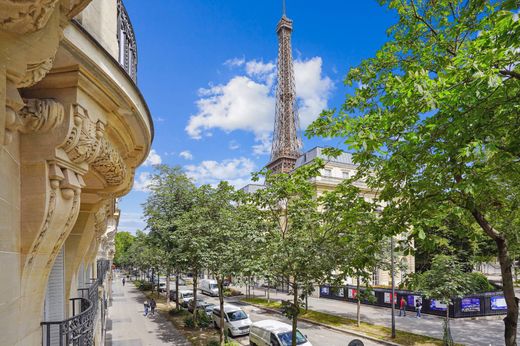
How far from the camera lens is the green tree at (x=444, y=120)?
6.00 metres

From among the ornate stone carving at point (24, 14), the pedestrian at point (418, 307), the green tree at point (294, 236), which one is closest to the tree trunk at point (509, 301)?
→ the green tree at point (294, 236)

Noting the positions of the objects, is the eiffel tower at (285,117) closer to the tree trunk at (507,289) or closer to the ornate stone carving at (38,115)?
the tree trunk at (507,289)

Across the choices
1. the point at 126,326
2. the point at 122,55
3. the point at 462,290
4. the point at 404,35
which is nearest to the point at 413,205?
the point at 404,35

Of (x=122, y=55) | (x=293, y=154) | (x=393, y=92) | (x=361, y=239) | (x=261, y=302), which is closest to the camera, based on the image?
(x=122, y=55)

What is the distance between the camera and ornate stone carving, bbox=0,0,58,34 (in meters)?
1.89

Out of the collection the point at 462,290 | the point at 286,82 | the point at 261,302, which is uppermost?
the point at 286,82

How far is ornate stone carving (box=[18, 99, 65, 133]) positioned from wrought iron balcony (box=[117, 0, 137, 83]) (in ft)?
5.53

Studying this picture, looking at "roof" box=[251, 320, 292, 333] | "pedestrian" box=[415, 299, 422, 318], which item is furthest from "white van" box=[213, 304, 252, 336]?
"pedestrian" box=[415, 299, 422, 318]

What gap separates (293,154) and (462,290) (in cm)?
6611

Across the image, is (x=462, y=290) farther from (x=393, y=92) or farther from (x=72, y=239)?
(x=72, y=239)

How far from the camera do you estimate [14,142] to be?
280 centimetres

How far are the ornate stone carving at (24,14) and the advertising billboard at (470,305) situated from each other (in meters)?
31.8

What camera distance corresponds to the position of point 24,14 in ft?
6.42

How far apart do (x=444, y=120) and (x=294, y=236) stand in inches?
350
